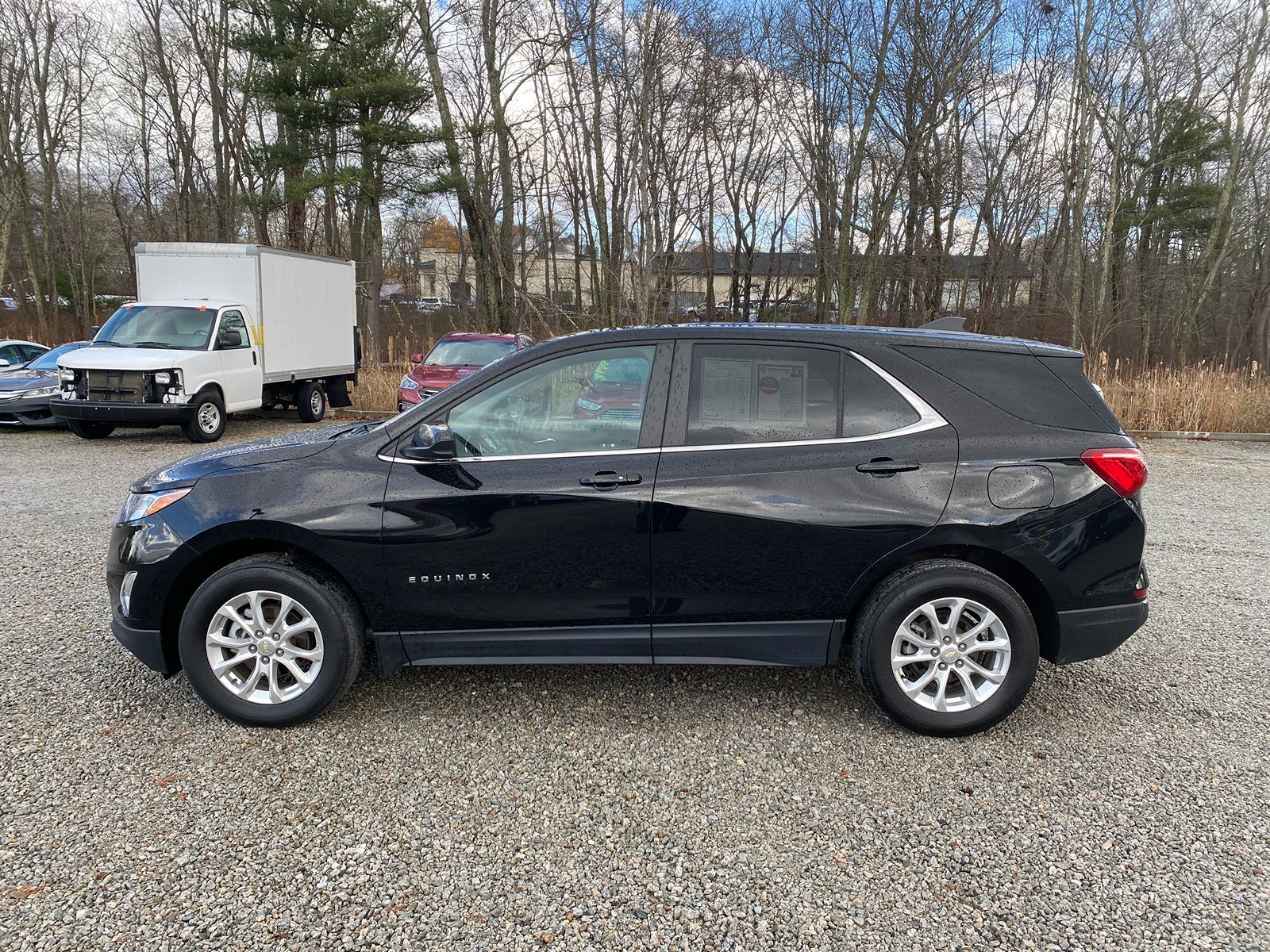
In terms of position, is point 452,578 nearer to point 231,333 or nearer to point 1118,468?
point 1118,468

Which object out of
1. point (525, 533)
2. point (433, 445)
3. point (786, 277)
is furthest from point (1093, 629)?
point (786, 277)

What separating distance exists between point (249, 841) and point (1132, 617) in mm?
3524

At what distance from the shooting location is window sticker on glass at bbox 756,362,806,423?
3422mm

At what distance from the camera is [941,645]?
3.34 metres

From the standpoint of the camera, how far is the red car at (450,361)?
41.5ft

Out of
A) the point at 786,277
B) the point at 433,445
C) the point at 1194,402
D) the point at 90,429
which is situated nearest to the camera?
the point at 433,445

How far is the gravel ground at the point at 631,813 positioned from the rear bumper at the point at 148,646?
0.93 ft

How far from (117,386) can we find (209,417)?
125cm

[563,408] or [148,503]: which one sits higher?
[563,408]

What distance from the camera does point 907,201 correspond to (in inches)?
998

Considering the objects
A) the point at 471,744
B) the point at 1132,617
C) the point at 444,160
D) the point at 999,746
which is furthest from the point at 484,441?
the point at 444,160

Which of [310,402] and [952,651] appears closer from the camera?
[952,651]

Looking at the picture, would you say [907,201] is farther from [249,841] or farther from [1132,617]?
[249,841]

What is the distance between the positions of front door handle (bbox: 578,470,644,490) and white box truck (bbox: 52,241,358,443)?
10653 millimetres
